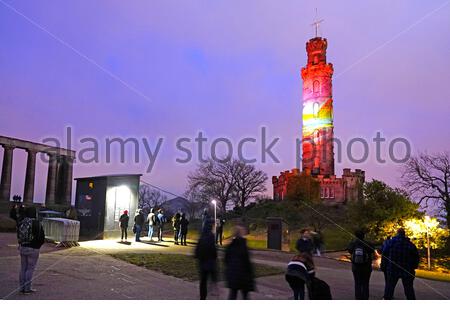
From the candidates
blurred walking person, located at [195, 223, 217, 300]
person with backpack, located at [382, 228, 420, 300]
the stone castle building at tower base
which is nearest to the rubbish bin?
person with backpack, located at [382, 228, 420, 300]

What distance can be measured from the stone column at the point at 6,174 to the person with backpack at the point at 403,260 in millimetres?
37603

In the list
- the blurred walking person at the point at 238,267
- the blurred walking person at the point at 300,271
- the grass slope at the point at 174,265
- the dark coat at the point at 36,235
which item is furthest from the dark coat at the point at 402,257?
the dark coat at the point at 36,235

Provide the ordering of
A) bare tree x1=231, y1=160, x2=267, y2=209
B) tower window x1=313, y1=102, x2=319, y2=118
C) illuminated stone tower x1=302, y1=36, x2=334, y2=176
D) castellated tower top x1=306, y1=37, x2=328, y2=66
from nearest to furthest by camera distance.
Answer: bare tree x1=231, y1=160, x2=267, y2=209 < illuminated stone tower x1=302, y1=36, x2=334, y2=176 < tower window x1=313, y1=102, x2=319, y2=118 < castellated tower top x1=306, y1=37, x2=328, y2=66

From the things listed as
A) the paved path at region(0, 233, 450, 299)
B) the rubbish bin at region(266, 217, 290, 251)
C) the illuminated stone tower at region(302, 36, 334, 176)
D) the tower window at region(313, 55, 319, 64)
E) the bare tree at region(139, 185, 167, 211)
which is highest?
the tower window at region(313, 55, 319, 64)

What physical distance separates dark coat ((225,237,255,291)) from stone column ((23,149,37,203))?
38.5 metres

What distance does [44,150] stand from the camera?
132 feet

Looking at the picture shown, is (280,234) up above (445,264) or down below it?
above

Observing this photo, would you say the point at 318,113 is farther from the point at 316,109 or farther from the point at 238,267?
the point at 238,267

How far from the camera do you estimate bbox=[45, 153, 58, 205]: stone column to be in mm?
39906

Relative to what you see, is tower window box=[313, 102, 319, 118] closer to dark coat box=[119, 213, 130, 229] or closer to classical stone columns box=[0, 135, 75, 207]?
classical stone columns box=[0, 135, 75, 207]
